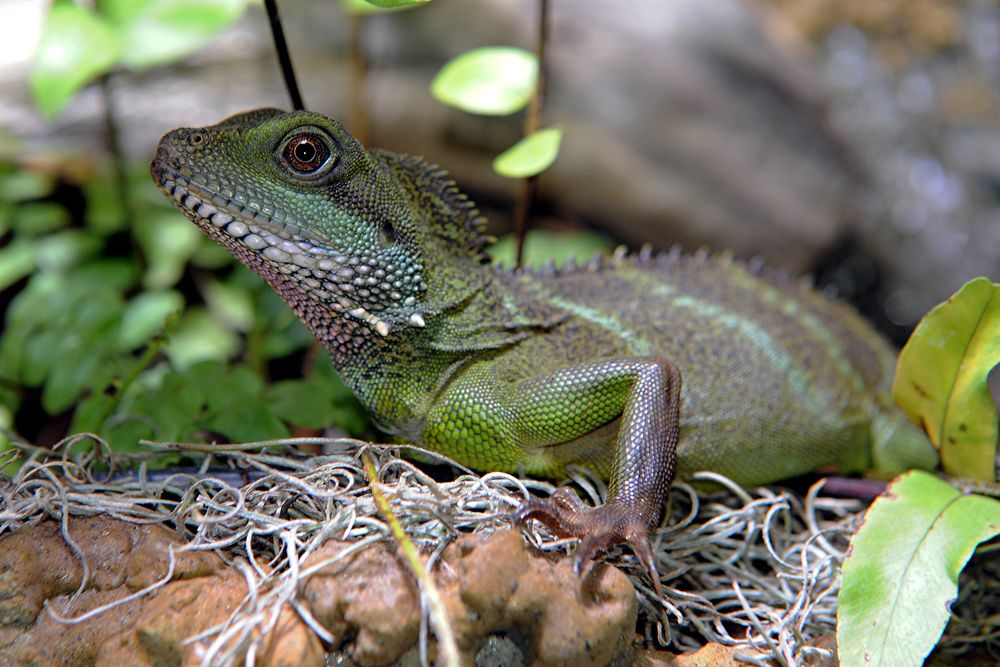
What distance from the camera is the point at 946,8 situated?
8578 mm

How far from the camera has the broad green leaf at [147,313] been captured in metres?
4.38

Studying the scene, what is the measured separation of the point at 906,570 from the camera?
2.64 metres

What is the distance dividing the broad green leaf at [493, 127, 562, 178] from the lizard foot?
1462 millimetres

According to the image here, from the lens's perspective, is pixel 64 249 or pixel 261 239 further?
pixel 64 249

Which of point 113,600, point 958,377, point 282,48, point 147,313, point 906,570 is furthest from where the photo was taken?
point 147,313

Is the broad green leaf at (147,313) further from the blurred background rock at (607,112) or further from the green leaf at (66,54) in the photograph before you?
the blurred background rock at (607,112)

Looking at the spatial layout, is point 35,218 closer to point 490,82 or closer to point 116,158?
point 116,158

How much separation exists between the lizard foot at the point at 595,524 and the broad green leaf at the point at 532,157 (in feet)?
4.80

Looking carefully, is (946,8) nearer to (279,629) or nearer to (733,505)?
(733,505)

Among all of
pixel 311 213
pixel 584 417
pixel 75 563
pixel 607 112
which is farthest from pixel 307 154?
pixel 607 112

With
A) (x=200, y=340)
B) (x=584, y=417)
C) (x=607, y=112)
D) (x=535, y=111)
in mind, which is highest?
(x=535, y=111)

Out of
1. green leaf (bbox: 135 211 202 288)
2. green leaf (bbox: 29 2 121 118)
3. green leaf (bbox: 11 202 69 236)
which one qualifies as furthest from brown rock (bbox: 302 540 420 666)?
green leaf (bbox: 11 202 69 236)

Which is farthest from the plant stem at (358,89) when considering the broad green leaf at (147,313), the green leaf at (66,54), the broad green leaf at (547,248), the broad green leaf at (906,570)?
the broad green leaf at (906,570)

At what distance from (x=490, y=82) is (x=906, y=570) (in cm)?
253
